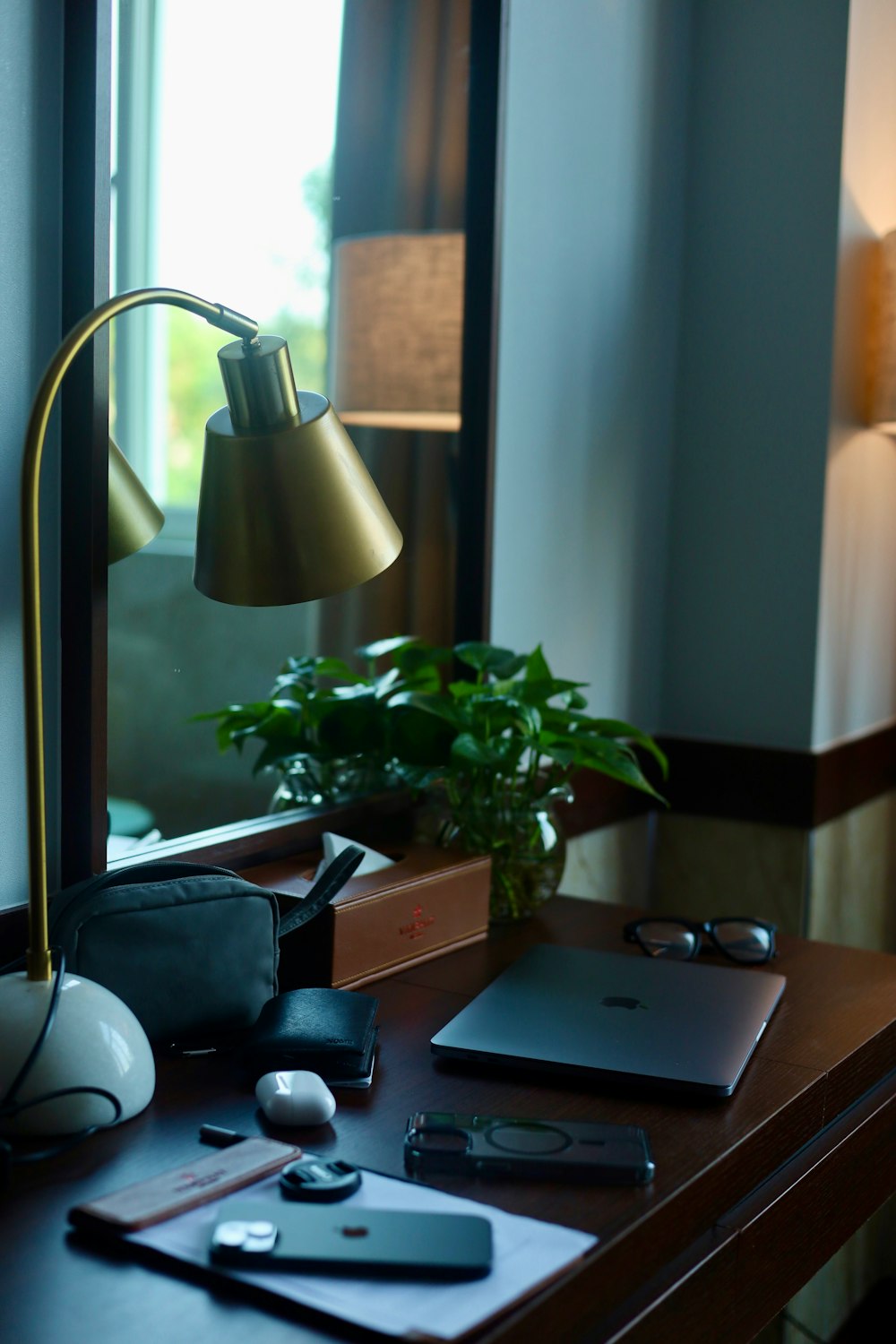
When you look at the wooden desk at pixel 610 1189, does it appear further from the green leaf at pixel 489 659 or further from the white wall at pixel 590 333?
the white wall at pixel 590 333

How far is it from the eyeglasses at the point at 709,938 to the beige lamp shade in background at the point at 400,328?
669mm

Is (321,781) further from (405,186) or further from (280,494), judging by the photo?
(405,186)

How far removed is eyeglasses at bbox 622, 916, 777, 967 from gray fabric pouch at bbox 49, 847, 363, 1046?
0.39 m

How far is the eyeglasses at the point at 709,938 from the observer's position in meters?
1.20

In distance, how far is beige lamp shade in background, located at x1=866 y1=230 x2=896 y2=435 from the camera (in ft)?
5.78

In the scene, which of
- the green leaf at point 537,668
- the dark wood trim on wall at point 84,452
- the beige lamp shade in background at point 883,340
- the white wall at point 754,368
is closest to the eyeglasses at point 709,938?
the green leaf at point 537,668

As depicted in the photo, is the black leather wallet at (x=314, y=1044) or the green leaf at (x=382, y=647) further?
the green leaf at (x=382, y=647)

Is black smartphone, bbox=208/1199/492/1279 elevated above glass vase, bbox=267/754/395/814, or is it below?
below

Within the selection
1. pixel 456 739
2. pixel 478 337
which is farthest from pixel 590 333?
pixel 456 739

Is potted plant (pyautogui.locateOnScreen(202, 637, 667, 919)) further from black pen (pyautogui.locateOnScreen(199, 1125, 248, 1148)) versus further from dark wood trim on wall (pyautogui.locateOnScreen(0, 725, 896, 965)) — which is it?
black pen (pyautogui.locateOnScreen(199, 1125, 248, 1148))

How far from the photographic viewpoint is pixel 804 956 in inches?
47.9

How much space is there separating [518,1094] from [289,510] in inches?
16.8

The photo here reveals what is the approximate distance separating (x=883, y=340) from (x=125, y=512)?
3.76 ft

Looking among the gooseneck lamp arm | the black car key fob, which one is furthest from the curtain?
the black car key fob
